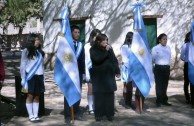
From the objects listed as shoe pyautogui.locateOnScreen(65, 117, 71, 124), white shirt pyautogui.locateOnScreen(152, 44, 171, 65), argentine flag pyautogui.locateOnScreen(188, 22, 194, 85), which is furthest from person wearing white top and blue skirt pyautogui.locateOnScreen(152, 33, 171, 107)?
shoe pyautogui.locateOnScreen(65, 117, 71, 124)

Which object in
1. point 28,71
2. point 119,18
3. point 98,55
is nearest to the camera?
point 98,55

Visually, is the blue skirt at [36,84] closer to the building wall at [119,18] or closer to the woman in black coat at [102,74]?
the woman in black coat at [102,74]

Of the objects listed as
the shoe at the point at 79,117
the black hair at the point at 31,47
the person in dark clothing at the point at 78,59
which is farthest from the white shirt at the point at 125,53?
the black hair at the point at 31,47

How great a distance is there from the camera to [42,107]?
8.19 meters

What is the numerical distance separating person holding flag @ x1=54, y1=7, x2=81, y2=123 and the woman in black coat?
0.38m

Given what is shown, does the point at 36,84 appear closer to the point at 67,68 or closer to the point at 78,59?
the point at 67,68

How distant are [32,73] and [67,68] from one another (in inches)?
27.3

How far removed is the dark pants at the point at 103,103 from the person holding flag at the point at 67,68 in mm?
426

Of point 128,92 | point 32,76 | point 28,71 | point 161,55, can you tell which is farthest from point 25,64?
point 161,55

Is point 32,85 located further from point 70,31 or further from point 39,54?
point 70,31

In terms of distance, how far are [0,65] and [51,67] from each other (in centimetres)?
1289

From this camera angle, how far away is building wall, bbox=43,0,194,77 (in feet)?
48.2

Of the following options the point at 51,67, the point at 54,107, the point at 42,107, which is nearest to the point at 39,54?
the point at 42,107

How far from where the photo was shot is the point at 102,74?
7.32 meters
